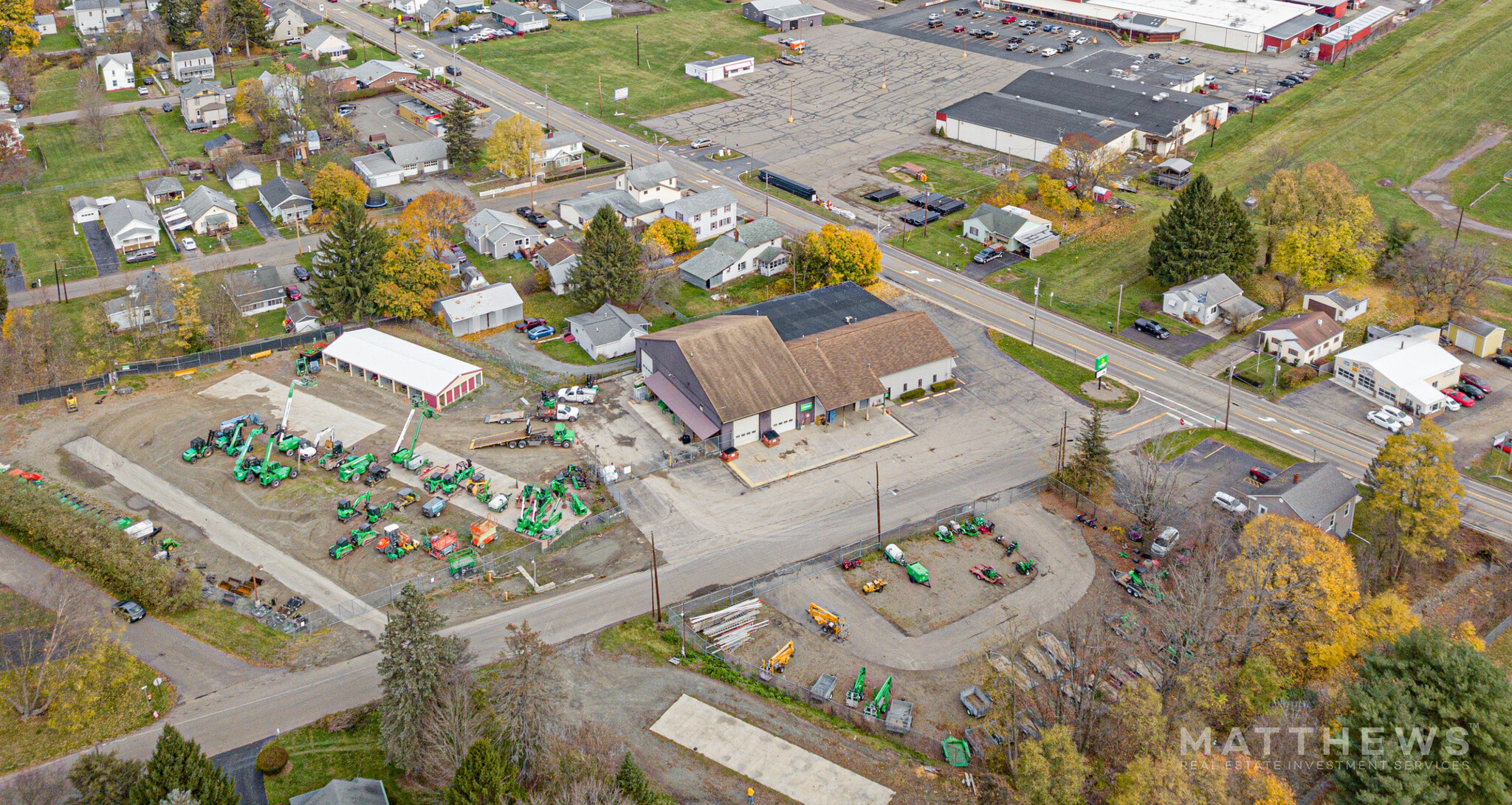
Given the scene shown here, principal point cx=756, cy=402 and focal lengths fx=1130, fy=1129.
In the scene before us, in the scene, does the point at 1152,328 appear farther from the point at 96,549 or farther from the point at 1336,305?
the point at 96,549

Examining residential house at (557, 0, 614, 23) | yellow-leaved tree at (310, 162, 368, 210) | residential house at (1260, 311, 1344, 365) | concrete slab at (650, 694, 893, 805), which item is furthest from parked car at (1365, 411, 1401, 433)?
residential house at (557, 0, 614, 23)

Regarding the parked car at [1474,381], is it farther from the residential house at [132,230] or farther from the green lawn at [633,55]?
the residential house at [132,230]

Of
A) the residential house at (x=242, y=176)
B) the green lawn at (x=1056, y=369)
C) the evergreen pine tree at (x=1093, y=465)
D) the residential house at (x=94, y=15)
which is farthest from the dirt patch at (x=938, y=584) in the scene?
the residential house at (x=94, y=15)

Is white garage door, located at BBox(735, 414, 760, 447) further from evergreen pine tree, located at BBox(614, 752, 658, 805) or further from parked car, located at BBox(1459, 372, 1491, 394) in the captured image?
parked car, located at BBox(1459, 372, 1491, 394)

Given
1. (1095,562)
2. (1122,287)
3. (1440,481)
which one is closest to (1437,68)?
(1122,287)

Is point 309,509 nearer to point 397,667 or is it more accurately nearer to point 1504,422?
point 397,667
